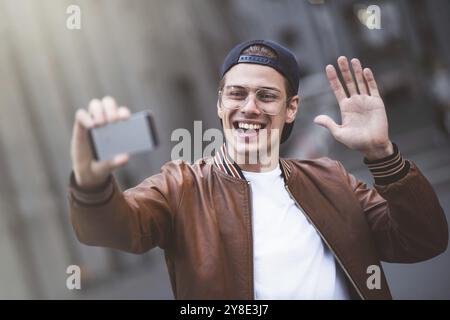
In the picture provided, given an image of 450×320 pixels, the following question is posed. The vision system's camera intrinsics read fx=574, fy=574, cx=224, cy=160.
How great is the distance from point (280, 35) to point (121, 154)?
7.64 meters

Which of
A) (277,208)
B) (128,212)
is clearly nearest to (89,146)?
(128,212)

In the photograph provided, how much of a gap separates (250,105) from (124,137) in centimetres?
48

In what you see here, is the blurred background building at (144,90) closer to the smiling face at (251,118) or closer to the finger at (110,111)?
the smiling face at (251,118)

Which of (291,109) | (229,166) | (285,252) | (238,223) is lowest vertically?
(285,252)

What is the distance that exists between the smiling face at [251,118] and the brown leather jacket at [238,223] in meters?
0.07

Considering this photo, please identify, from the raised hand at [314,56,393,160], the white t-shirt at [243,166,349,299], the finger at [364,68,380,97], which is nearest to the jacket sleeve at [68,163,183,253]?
the white t-shirt at [243,166,349,299]

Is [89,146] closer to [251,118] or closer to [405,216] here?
[251,118]

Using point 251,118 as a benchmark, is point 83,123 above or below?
above

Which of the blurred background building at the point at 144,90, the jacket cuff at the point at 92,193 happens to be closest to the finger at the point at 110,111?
the jacket cuff at the point at 92,193

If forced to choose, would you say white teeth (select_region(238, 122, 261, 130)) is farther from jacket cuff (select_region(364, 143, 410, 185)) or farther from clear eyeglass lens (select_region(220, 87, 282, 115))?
jacket cuff (select_region(364, 143, 410, 185))

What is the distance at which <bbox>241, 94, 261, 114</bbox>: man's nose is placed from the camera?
1.61 metres

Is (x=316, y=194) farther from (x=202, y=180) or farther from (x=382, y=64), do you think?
Answer: (x=382, y=64)

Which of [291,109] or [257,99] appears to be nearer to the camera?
[257,99]

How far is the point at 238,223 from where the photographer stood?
155cm
